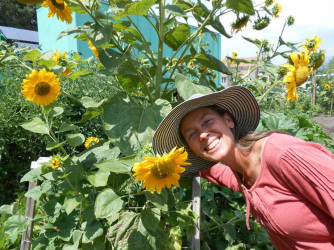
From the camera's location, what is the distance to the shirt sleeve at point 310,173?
0.95 metres

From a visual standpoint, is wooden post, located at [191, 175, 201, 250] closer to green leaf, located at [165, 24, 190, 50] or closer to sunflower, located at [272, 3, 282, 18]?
green leaf, located at [165, 24, 190, 50]

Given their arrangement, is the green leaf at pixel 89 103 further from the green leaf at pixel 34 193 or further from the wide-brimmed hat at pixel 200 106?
the green leaf at pixel 34 193

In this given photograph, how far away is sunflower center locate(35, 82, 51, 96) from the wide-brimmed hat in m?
0.38

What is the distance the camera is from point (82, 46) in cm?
453

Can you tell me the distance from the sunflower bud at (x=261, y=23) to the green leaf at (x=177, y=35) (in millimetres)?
456

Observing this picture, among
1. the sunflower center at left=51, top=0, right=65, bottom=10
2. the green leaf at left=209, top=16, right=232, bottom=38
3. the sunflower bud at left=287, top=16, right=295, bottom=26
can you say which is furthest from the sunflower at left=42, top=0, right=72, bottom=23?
the sunflower bud at left=287, top=16, right=295, bottom=26

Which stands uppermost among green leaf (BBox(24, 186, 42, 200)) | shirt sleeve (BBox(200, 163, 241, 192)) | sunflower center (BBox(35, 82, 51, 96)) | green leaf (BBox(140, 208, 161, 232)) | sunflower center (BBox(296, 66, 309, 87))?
sunflower center (BBox(35, 82, 51, 96))

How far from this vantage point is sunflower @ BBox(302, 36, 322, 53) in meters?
1.62

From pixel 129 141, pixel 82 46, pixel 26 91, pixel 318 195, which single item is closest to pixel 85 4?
pixel 26 91

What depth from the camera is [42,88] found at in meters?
1.06

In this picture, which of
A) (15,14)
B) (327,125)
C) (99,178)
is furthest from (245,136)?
(15,14)

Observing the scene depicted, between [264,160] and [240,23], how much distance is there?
0.73m

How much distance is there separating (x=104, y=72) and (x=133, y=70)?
0.10 m

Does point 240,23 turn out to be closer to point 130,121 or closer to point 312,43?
point 312,43
